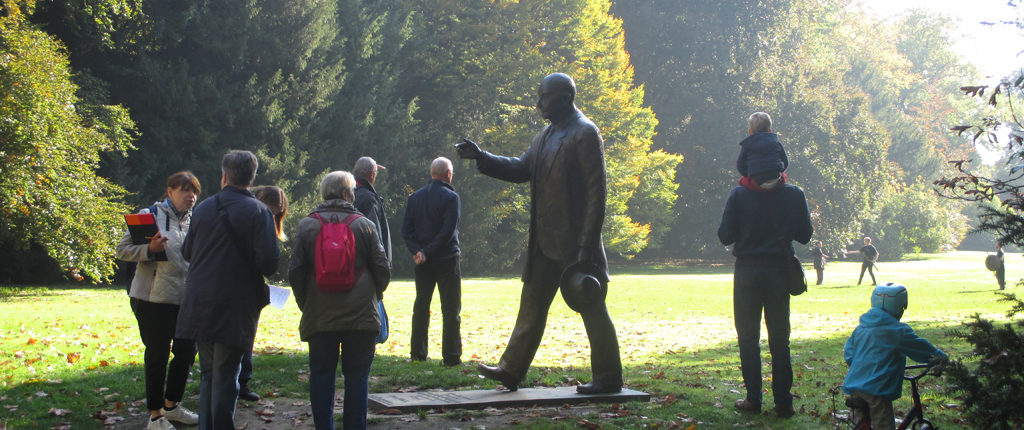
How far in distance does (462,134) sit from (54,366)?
30.2 metres

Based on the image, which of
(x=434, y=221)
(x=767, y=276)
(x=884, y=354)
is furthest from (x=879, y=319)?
(x=434, y=221)

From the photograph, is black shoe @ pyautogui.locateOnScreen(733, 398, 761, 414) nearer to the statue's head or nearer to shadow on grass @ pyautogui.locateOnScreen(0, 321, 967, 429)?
shadow on grass @ pyautogui.locateOnScreen(0, 321, 967, 429)

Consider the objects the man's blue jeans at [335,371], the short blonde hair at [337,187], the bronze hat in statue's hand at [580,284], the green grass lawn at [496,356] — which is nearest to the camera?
the man's blue jeans at [335,371]

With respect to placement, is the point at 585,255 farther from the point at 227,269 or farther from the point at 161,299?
the point at 161,299

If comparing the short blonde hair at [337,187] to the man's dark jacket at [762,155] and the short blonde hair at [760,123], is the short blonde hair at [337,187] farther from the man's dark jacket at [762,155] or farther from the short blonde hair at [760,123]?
the short blonde hair at [760,123]

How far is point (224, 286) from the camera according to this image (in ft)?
17.7

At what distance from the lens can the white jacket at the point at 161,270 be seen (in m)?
6.18

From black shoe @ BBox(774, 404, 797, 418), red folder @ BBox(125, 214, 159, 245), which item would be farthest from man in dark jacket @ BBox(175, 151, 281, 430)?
black shoe @ BBox(774, 404, 797, 418)

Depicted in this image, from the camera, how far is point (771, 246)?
7.00 metres

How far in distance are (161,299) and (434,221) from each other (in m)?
3.73

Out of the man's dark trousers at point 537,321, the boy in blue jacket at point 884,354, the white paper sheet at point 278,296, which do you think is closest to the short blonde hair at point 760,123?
the man's dark trousers at point 537,321

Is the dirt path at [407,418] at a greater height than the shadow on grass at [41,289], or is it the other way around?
the shadow on grass at [41,289]

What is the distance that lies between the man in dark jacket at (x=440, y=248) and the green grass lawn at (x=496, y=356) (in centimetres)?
51

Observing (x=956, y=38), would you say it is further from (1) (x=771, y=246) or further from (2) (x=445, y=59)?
(1) (x=771, y=246)
